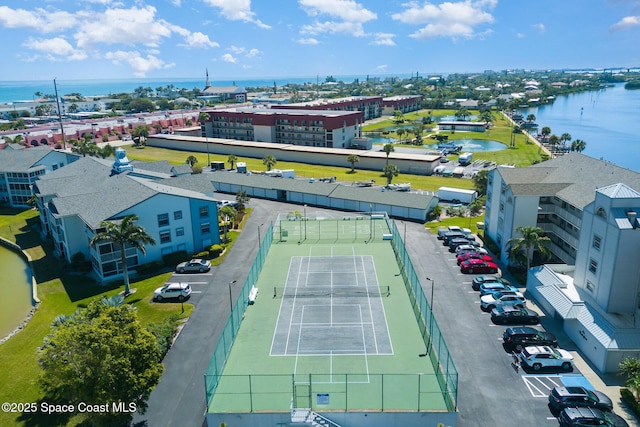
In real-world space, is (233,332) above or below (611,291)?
below

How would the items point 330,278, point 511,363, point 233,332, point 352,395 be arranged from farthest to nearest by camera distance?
point 330,278 < point 233,332 < point 511,363 < point 352,395

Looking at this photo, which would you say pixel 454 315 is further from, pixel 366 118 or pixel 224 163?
pixel 366 118

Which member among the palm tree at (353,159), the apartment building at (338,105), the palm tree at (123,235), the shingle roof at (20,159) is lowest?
the palm tree at (353,159)

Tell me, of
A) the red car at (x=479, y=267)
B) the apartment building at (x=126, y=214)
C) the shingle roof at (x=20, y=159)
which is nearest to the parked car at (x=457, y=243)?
the red car at (x=479, y=267)

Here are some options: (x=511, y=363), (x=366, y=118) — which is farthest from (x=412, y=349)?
(x=366, y=118)

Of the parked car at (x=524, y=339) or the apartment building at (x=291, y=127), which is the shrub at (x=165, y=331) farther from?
the apartment building at (x=291, y=127)

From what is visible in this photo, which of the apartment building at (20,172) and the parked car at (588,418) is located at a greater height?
the apartment building at (20,172)

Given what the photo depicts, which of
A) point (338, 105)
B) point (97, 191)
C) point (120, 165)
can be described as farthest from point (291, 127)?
point (97, 191)
